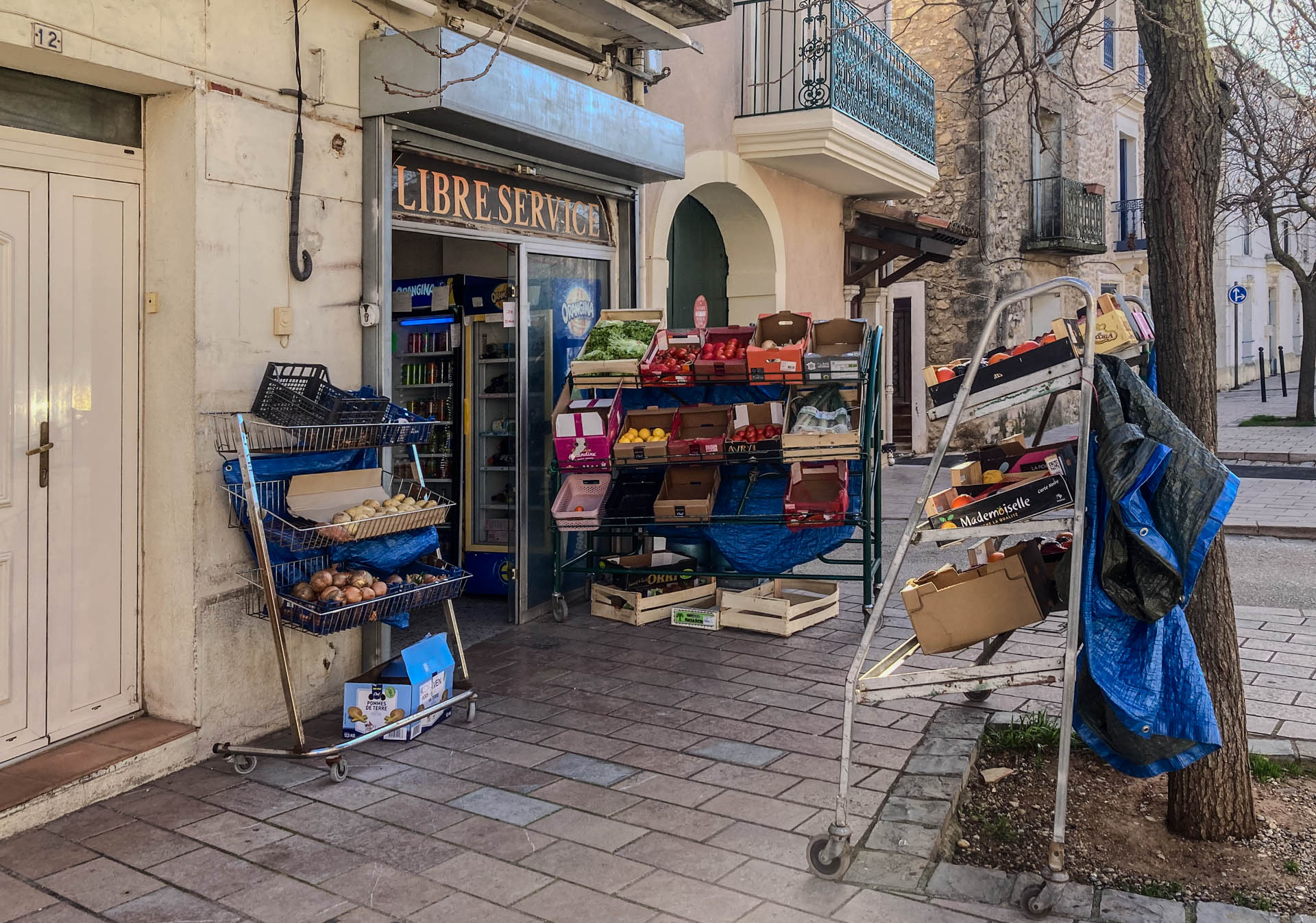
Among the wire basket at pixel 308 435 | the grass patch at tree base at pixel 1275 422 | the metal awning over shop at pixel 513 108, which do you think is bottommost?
the wire basket at pixel 308 435

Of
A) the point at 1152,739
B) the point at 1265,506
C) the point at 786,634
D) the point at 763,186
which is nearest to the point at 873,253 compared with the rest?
the point at 763,186

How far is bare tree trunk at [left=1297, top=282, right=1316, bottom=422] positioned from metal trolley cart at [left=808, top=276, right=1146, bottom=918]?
64.4ft

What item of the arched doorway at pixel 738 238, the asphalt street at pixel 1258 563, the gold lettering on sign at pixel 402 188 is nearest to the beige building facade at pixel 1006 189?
the arched doorway at pixel 738 238

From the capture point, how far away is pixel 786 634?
6.72 meters

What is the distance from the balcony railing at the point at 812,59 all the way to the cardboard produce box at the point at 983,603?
6.81 meters

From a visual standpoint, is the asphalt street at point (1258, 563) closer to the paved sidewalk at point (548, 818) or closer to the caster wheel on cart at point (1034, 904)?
the paved sidewalk at point (548, 818)

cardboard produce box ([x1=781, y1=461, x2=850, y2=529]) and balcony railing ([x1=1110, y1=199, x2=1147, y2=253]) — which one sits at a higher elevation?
balcony railing ([x1=1110, y1=199, x2=1147, y2=253])

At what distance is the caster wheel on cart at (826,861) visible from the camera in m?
3.45

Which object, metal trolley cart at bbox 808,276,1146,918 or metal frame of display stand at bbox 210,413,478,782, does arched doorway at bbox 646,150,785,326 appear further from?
metal trolley cart at bbox 808,276,1146,918

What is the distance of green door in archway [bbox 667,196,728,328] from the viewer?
10.9 metres

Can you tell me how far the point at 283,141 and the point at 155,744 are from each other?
8.79ft

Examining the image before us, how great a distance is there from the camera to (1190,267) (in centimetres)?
383

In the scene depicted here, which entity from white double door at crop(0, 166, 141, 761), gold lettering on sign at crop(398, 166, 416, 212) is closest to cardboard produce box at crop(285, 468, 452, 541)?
white double door at crop(0, 166, 141, 761)

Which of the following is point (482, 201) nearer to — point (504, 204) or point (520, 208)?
point (504, 204)
